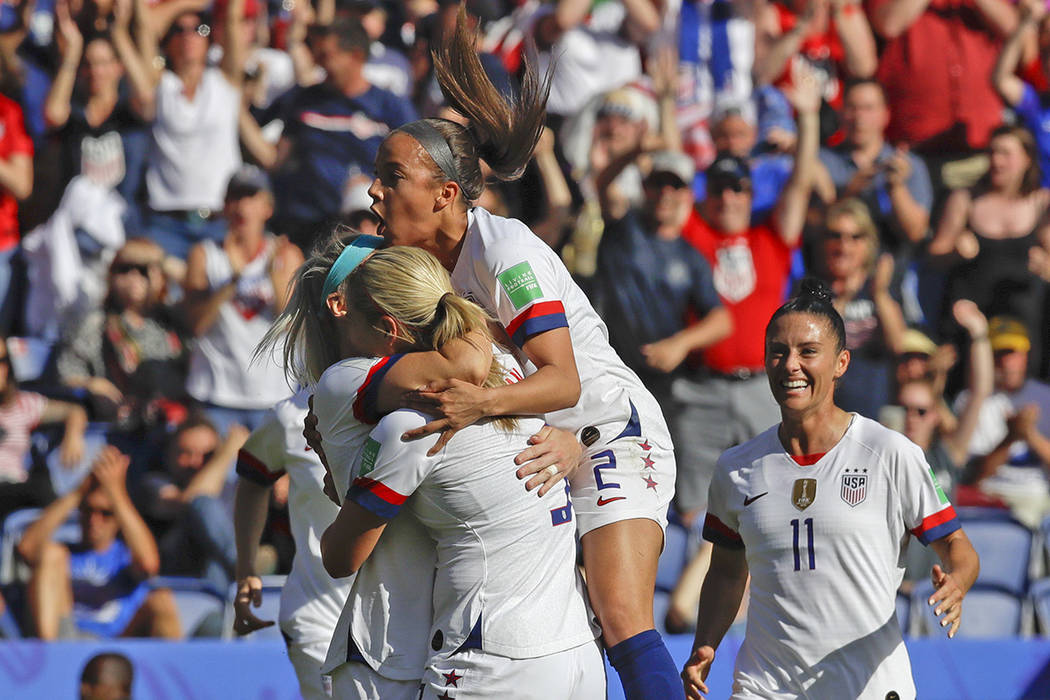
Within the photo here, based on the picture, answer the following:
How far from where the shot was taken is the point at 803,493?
4.31 m

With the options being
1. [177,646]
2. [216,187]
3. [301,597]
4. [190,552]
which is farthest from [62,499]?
[301,597]

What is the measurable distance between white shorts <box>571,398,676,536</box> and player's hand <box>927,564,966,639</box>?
30.4 inches

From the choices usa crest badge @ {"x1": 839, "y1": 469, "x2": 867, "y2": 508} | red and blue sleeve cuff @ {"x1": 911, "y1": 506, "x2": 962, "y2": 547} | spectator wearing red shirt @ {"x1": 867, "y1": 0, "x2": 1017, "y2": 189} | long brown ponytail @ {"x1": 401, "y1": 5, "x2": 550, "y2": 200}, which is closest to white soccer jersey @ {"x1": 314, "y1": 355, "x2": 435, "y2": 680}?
long brown ponytail @ {"x1": 401, "y1": 5, "x2": 550, "y2": 200}

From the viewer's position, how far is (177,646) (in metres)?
6.82

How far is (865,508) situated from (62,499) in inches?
195

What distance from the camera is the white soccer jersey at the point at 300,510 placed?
186 inches

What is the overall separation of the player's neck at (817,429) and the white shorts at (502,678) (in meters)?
1.51

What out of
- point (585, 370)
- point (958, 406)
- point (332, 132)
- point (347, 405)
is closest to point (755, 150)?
point (958, 406)

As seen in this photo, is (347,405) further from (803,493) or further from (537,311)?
(803,493)

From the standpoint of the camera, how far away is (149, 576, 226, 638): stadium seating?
23.9ft

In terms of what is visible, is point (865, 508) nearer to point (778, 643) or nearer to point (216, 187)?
point (778, 643)

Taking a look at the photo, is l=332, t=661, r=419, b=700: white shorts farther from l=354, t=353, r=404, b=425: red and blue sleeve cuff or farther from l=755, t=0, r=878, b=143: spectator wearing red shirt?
l=755, t=0, r=878, b=143: spectator wearing red shirt

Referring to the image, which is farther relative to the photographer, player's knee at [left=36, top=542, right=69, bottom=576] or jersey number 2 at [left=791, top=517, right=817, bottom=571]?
player's knee at [left=36, top=542, right=69, bottom=576]

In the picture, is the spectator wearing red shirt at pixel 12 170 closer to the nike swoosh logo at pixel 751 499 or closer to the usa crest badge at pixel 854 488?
the nike swoosh logo at pixel 751 499
